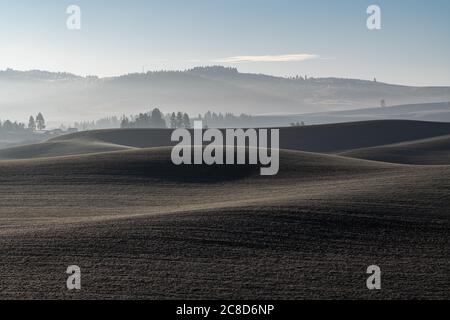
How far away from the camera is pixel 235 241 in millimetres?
22719

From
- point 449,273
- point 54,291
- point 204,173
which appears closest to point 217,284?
point 54,291

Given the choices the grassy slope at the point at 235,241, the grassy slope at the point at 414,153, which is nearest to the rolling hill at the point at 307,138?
the grassy slope at the point at 414,153

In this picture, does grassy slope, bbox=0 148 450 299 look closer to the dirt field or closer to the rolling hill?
the dirt field

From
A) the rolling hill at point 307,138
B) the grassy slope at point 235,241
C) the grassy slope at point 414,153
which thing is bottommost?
the grassy slope at point 235,241

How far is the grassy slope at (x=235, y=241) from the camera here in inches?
704

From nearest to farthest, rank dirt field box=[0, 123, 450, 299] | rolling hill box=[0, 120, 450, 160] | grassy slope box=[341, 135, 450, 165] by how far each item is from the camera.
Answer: dirt field box=[0, 123, 450, 299], grassy slope box=[341, 135, 450, 165], rolling hill box=[0, 120, 450, 160]

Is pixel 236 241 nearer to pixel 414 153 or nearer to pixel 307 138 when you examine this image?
pixel 414 153

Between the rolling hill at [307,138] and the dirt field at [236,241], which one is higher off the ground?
the rolling hill at [307,138]

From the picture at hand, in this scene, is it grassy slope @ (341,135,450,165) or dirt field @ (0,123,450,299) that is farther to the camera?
grassy slope @ (341,135,450,165)

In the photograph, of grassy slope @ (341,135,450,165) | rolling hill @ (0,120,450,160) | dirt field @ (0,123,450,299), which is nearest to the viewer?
dirt field @ (0,123,450,299)

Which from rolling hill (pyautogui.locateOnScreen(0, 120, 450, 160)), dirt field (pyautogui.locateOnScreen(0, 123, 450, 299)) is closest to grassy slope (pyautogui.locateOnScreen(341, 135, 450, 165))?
rolling hill (pyautogui.locateOnScreen(0, 120, 450, 160))

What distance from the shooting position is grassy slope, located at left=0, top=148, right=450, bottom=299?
17.9 meters

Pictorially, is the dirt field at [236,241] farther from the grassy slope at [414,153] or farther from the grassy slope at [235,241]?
the grassy slope at [414,153]

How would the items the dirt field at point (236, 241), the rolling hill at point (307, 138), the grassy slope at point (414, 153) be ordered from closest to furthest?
the dirt field at point (236, 241)
the grassy slope at point (414, 153)
the rolling hill at point (307, 138)
